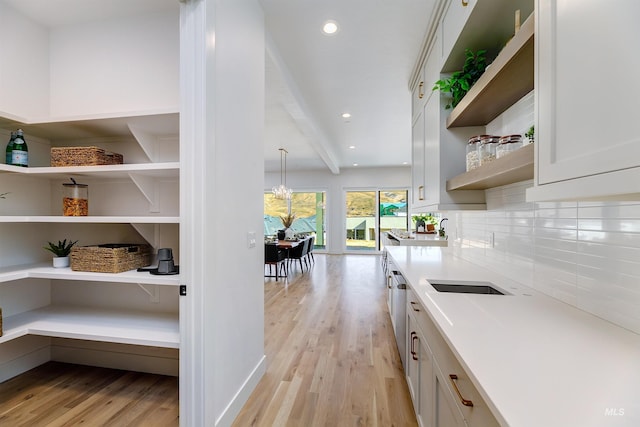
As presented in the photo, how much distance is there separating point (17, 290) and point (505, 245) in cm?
341

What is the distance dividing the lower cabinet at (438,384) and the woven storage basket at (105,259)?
1789 millimetres

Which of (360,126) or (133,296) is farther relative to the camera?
(360,126)

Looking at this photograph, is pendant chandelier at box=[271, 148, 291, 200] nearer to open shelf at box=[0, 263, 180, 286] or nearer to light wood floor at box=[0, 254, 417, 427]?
light wood floor at box=[0, 254, 417, 427]

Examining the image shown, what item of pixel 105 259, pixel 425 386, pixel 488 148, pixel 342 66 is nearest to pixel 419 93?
pixel 342 66

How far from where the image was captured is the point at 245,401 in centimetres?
187

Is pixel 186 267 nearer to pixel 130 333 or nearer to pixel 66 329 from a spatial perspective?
pixel 130 333

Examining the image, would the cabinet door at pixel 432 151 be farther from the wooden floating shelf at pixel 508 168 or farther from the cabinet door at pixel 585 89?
the cabinet door at pixel 585 89

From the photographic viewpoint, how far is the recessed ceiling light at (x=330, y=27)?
2.22 metres

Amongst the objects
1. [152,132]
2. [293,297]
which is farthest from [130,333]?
[293,297]

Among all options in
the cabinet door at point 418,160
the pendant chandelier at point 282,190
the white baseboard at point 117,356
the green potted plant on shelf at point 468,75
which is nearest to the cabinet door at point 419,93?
the cabinet door at point 418,160

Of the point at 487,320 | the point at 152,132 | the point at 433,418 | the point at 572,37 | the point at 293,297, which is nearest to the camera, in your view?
the point at 572,37

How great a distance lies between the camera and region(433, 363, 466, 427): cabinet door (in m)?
0.93

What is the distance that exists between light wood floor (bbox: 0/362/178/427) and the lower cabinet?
4.89 ft

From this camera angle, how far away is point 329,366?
2346 mm
